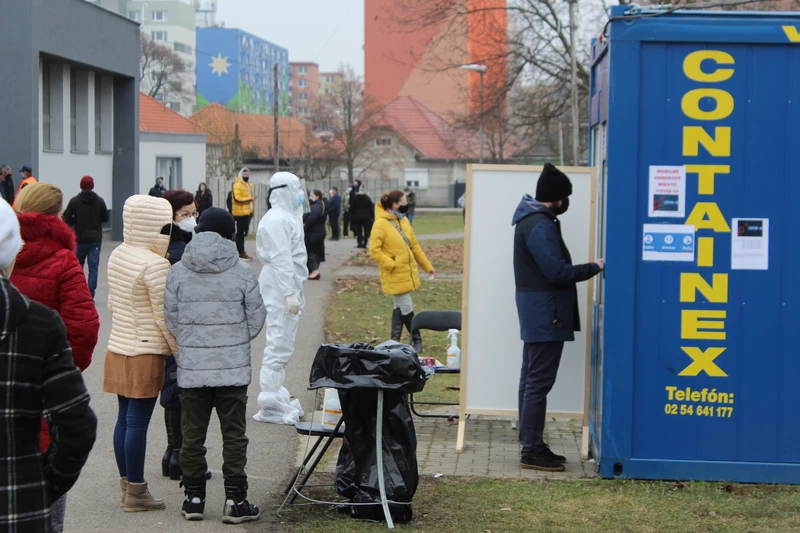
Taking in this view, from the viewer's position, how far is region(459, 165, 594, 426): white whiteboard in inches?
292

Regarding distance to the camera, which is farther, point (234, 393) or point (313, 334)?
point (313, 334)

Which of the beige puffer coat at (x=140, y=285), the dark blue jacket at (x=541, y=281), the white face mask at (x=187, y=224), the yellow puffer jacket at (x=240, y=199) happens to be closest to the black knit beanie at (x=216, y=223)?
the beige puffer coat at (x=140, y=285)

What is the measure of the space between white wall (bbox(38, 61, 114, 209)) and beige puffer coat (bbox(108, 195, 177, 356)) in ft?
62.9

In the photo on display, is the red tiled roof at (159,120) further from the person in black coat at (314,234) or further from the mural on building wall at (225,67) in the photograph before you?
the mural on building wall at (225,67)

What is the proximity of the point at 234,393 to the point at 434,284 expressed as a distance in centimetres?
1418

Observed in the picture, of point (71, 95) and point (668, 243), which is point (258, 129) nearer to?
point (71, 95)

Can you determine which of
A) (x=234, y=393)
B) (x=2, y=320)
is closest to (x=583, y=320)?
(x=234, y=393)

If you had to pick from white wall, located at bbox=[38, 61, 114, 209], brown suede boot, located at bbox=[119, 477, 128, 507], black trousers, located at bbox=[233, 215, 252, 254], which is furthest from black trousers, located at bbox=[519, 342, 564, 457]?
white wall, located at bbox=[38, 61, 114, 209]

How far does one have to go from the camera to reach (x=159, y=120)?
1670 inches

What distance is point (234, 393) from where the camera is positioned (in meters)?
5.65

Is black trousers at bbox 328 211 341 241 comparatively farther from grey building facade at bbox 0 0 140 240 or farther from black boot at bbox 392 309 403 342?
black boot at bbox 392 309 403 342

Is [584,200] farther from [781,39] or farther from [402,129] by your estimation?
[402,129]

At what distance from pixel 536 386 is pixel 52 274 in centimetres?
335

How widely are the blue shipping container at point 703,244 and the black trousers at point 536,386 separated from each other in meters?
0.45
